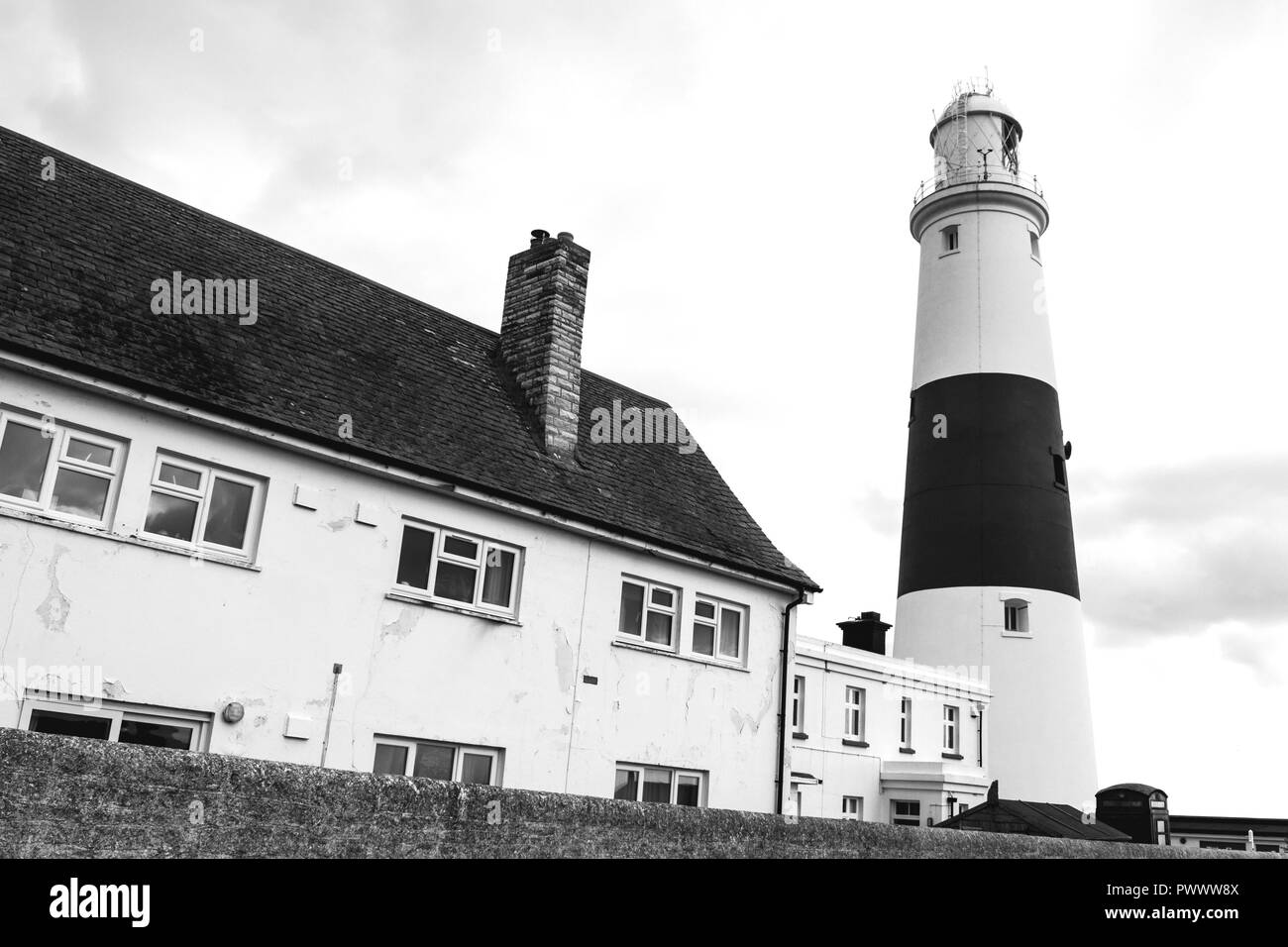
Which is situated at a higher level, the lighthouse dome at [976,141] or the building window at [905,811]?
the lighthouse dome at [976,141]

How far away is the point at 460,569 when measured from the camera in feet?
47.2

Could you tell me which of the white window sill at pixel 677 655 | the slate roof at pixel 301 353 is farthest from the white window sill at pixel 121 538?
the white window sill at pixel 677 655

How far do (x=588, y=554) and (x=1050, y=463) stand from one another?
63.6 feet

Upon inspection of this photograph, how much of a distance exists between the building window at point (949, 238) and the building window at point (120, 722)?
27.6m

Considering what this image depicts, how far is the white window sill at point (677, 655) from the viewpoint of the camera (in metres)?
15.7

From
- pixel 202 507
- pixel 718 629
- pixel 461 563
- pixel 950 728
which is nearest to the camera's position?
pixel 202 507

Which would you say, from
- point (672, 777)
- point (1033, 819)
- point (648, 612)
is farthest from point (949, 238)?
point (672, 777)

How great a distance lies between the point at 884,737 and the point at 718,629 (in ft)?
49.7

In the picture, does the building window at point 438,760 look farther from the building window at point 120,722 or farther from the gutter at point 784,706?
the gutter at point 784,706

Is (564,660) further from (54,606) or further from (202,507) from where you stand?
(54,606)

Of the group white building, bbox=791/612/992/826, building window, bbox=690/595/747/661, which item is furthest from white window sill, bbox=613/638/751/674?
white building, bbox=791/612/992/826

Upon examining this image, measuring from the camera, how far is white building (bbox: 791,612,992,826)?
2839 centimetres
